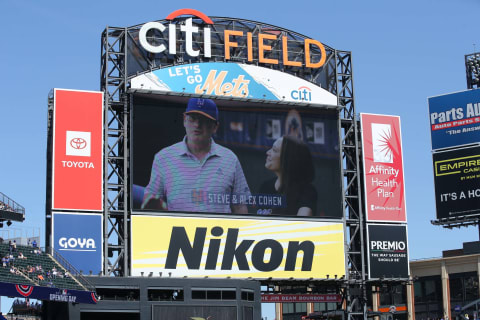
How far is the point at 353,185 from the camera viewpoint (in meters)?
63.8

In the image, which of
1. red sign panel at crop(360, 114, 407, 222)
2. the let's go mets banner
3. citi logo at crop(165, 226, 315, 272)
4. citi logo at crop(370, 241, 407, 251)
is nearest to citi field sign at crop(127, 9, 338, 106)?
red sign panel at crop(360, 114, 407, 222)

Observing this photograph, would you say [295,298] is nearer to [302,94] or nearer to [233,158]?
[233,158]

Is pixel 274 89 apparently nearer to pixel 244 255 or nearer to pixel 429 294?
pixel 244 255

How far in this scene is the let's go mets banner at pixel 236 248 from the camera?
5625 centimetres

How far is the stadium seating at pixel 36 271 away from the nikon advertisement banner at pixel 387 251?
20.4 meters

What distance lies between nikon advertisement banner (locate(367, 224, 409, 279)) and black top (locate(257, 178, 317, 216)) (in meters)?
4.75

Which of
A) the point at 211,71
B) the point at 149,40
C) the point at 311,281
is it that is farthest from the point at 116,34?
the point at 311,281

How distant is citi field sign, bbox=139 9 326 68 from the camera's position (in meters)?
59.7

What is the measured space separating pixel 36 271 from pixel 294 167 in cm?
1818

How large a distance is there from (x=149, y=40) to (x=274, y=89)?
907 cm

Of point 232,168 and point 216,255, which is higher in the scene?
point 232,168

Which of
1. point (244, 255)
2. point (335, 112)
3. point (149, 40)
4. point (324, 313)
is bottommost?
point (324, 313)

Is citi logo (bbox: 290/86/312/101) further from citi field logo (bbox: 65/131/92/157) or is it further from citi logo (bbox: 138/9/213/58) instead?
citi field logo (bbox: 65/131/92/157)

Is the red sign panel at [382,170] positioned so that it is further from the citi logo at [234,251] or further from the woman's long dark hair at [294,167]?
the citi logo at [234,251]
